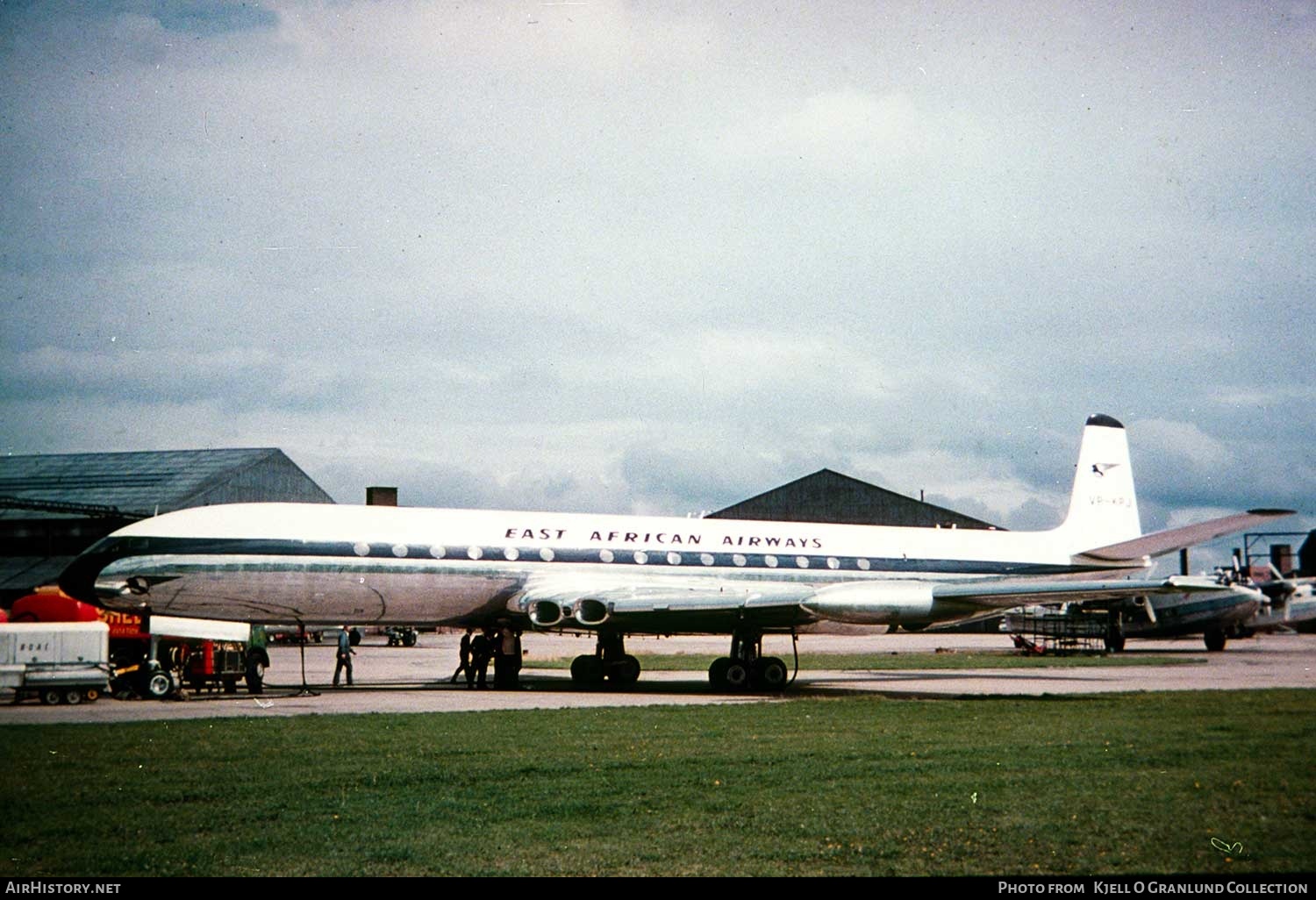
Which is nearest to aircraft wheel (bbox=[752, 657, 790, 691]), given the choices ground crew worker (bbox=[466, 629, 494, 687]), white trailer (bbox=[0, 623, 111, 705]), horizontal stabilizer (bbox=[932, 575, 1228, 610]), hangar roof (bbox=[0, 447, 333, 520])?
horizontal stabilizer (bbox=[932, 575, 1228, 610])

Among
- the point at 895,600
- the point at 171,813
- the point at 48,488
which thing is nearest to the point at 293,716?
the point at 171,813

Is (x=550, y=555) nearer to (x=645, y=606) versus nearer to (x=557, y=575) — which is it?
(x=557, y=575)

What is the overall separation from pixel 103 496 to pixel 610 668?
36811mm

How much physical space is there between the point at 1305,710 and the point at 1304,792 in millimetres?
8151

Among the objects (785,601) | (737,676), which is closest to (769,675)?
(737,676)

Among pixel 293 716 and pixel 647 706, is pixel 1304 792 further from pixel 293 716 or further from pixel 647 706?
pixel 293 716

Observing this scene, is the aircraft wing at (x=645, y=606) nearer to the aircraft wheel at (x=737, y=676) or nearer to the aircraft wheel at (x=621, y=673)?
the aircraft wheel at (x=737, y=676)

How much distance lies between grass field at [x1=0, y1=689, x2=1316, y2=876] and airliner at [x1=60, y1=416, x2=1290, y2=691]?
6.68 m

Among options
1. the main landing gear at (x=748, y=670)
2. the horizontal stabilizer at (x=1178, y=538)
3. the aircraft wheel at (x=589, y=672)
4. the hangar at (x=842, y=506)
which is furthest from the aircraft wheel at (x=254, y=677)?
the hangar at (x=842, y=506)

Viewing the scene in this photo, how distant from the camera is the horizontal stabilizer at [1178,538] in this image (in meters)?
23.6

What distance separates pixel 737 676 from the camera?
23203mm

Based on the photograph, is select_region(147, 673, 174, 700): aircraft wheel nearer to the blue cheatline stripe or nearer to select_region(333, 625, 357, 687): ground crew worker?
the blue cheatline stripe

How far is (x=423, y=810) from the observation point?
29.5ft

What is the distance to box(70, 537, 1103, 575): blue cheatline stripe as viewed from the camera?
72.2ft
